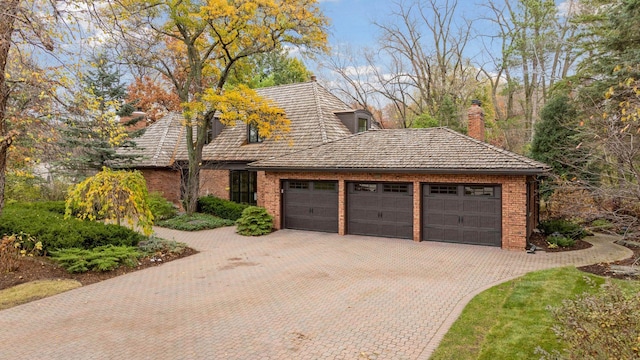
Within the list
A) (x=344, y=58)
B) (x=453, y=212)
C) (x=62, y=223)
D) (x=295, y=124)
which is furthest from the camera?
(x=344, y=58)

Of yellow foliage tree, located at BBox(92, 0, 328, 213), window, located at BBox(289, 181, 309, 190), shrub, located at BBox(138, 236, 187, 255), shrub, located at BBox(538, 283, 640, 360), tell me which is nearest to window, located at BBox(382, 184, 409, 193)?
window, located at BBox(289, 181, 309, 190)

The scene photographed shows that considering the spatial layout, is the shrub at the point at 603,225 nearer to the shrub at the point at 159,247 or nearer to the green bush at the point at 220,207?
the shrub at the point at 159,247

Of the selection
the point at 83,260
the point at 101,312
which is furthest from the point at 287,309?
the point at 83,260

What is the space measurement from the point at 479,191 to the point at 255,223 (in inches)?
Result: 341

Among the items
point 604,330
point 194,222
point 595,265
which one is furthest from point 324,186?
point 604,330

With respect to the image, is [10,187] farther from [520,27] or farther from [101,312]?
[520,27]

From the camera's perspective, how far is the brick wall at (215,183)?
68.6 ft

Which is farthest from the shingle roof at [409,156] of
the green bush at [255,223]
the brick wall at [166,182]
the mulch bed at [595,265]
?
the brick wall at [166,182]

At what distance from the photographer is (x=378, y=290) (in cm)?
856

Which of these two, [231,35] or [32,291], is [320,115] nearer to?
[231,35]

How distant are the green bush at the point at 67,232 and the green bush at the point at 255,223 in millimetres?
4073

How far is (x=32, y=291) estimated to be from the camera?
28.3 ft

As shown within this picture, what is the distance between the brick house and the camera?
12.5 metres

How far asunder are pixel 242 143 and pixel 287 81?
17.4 m
